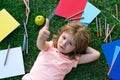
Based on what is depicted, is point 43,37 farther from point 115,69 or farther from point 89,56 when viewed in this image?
point 115,69

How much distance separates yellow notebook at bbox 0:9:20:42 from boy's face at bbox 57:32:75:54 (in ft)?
1.48

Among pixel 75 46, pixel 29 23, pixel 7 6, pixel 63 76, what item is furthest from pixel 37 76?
pixel 7 6

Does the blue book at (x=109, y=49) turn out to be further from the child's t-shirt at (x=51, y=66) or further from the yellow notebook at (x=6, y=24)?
the yellow notebook at (x=6, y=24)

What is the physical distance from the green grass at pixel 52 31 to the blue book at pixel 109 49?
3 cm

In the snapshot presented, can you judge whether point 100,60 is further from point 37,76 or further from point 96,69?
point 37,76

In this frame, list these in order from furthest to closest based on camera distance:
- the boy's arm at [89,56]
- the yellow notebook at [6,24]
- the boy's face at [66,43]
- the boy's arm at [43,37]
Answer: the yellow notebook at [6,24]
the boy's arm at [89,56]
the boy's face at [66,43]
the boy's arm at [43,37]

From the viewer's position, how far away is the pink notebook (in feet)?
7.21

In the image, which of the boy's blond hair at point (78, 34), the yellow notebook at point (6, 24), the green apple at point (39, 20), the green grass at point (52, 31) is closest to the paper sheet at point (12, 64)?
the green grass at point (52, 31)

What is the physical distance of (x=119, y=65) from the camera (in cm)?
201

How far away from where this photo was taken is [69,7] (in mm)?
2217

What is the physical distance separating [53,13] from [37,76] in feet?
1.83

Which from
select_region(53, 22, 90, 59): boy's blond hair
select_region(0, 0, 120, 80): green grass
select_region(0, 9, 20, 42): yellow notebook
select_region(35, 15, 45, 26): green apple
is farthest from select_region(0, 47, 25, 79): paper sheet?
select_region(53, 22, 90, 59): boy's blond hair

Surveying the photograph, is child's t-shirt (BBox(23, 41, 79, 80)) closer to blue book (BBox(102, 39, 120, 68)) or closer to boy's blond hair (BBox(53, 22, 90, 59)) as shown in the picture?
boy's blond hair (BBox(53, 22, 90, 59))

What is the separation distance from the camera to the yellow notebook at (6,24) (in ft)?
6.99
